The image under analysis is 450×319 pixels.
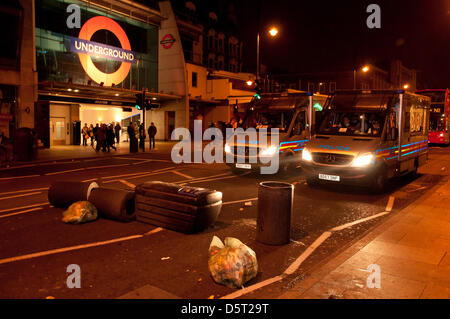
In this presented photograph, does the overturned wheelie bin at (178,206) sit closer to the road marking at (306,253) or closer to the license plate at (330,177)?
the road marking at (306,253)

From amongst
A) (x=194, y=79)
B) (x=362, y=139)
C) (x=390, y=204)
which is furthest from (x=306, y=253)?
(x=194, y=79)

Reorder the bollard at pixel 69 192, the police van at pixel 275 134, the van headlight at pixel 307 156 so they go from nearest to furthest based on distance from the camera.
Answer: the bollard at pixel 69 192
the van headlight at pixel 307 156
the police van at pixel 275 134

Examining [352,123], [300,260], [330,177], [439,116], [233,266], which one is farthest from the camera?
[439,116]

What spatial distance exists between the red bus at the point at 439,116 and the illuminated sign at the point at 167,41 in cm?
2061

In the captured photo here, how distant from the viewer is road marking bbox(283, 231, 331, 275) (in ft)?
16.7

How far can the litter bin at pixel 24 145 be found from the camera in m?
17.4

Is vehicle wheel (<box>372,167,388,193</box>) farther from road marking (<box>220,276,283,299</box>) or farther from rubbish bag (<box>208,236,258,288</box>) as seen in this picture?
rubbish bag (<box>208,236,258,288</box>)

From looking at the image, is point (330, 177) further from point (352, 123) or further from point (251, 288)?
point (251, 288)

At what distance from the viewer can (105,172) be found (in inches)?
550

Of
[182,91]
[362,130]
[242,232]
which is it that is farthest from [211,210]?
[182,91]

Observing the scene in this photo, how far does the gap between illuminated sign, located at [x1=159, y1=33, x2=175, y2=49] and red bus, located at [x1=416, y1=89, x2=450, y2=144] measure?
2061 centimetres

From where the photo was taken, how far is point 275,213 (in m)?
5.92

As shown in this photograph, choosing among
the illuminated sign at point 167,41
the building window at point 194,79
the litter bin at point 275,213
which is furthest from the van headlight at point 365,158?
the building window at point 194,79

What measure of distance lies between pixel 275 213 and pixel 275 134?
22.8ft
